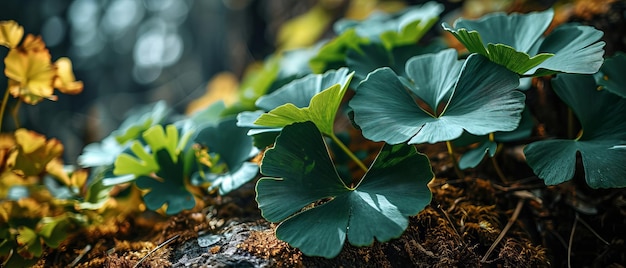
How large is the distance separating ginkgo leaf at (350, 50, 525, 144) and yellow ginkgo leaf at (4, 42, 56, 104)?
58cm

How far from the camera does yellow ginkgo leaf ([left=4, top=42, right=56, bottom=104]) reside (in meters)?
0.80

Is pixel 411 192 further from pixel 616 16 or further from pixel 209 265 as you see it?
pixel 616 16

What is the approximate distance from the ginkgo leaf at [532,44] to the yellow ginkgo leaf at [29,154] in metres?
0.75

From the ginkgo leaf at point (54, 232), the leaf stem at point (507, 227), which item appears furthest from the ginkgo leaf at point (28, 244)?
the leaf stem at point (507, 227)

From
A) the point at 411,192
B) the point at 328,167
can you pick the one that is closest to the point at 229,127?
the point at 328,167

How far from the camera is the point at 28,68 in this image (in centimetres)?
81

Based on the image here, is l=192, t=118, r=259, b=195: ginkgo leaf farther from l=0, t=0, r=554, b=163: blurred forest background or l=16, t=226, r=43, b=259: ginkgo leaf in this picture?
l=0, t=0, r=554, b=163: blurred forest background

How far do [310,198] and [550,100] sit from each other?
661 mm

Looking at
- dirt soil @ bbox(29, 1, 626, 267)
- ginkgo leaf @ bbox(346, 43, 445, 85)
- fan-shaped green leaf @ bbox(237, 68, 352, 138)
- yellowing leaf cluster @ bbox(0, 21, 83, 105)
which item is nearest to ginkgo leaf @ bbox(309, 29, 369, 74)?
ginkgo leaf @ bbox(346, 43, 445, 85)

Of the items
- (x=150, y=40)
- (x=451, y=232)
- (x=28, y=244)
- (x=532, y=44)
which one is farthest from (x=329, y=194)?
(x=150, y=40)

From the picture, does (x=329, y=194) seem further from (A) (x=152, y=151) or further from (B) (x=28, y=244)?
(B) (x=28, y=244)

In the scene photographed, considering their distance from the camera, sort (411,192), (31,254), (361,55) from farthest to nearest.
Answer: (361,55), (31,254), (411,192)

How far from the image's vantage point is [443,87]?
2.46 feet

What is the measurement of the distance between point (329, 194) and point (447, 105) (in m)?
0.23
